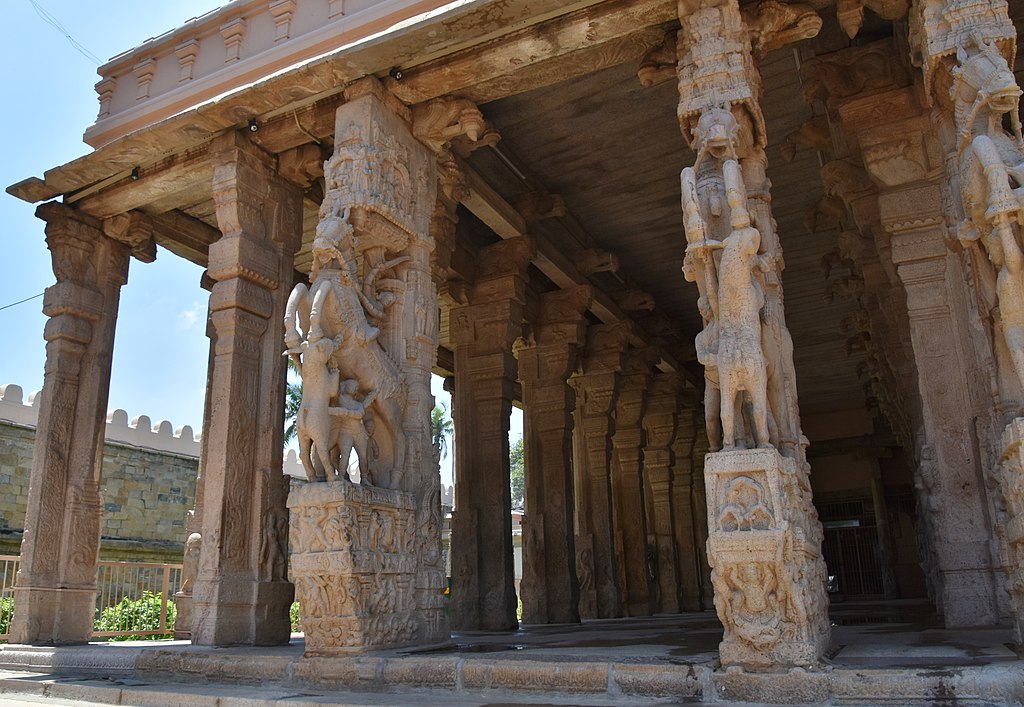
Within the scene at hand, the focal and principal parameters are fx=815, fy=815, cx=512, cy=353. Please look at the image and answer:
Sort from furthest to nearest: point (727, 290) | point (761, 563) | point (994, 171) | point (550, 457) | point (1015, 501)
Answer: point (550, 457) → point (727, 290) → point (994, 171) → point (761, 563) → point (1015, 501)

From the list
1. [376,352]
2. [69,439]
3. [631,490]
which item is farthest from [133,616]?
[631,490]

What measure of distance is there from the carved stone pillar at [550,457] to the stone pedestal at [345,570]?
5.66 m

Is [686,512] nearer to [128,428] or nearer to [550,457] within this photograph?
[550,457]

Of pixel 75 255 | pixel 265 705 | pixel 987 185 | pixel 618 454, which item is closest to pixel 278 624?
pixel 265 705

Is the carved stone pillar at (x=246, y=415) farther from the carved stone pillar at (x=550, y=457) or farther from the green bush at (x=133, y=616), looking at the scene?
the green bush at (x=133, y=616)

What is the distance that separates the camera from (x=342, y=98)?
7.52 m

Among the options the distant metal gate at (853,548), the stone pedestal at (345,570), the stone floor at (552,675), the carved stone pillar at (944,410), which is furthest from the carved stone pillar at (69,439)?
the distant metal gate at (853,548)

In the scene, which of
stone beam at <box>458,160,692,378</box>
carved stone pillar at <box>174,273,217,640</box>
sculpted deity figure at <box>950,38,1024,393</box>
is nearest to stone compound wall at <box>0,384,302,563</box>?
carved stone pillar at <box>174,273,217,640</box>

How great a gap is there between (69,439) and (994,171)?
352 inches

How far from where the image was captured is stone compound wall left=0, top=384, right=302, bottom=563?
1575cm

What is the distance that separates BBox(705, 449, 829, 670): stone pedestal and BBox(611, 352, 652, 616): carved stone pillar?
9.72 metres

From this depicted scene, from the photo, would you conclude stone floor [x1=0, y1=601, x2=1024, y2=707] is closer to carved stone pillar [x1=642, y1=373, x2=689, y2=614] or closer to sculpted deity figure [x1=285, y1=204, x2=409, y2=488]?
sculpted deity figure [x1=285, y1=204, x2=409, y2=488]

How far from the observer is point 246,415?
782 centimetres

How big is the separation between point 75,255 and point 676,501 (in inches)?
476
